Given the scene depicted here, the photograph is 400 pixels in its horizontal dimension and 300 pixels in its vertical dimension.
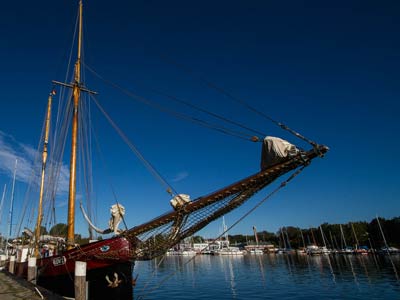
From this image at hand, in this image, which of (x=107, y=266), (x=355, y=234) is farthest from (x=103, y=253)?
(x=355, y=234)

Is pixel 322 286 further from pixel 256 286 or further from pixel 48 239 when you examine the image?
pixel 48 239

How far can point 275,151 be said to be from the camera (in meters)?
11.2

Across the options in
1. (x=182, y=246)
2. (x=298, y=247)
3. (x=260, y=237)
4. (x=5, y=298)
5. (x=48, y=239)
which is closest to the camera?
(x=5, y=298)

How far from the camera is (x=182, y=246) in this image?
5915 inches

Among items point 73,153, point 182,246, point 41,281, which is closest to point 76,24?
point 73,153

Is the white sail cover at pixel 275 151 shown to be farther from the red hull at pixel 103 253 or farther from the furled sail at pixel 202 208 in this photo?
the red hull at pixel 103 253

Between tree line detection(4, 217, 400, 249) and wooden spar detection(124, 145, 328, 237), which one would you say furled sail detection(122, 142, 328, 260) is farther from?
tree line detection(4, 217, 400, 249)

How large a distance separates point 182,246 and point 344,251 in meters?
81.2

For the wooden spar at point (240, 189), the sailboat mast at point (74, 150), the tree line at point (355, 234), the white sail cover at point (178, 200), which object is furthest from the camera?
the tree line at point (355, 234)

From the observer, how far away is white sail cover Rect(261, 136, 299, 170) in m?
11.1

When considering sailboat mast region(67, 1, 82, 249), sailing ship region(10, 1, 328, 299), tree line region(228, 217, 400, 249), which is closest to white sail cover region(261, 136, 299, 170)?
sailing ship region(10, 1, 328, 299)

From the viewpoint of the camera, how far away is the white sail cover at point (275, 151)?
11.1 metres

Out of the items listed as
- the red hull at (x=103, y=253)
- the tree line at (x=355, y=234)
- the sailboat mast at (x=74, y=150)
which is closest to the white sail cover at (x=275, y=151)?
the red hull at (x=103, y=253)

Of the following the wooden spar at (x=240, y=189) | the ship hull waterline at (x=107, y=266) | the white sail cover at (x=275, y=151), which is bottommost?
the ship hull waterline at (x=107, y=266)
